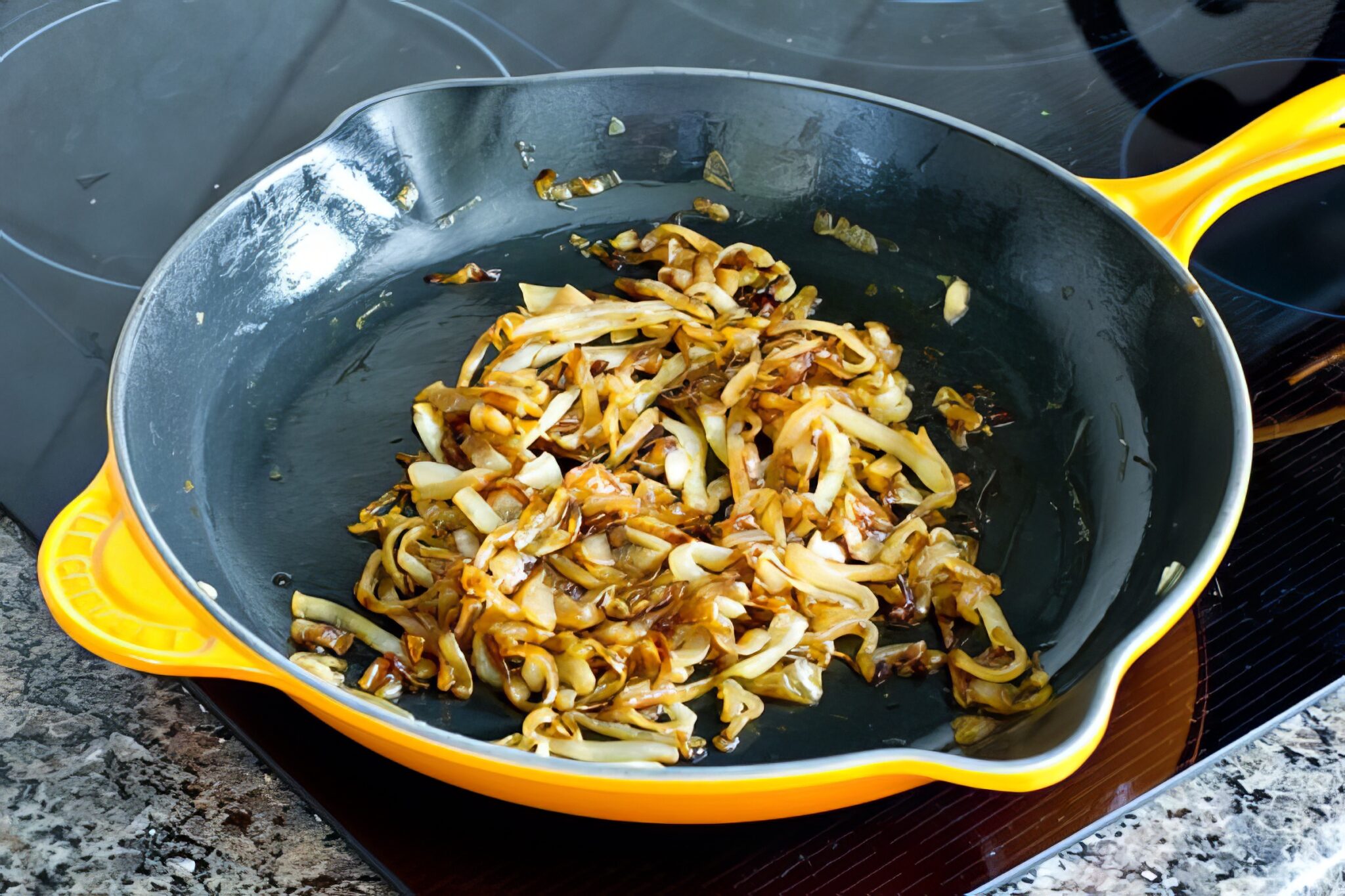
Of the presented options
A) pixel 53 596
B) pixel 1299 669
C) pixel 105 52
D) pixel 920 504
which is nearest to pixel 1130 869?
pixel 1299 669

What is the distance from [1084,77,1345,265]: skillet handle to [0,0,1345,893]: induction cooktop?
180 millimetres

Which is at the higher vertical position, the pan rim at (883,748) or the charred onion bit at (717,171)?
the charred onion bit at (717,171)

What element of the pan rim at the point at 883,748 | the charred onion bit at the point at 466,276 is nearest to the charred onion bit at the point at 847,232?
the pan rim at the point at 883,748

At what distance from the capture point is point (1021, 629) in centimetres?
87

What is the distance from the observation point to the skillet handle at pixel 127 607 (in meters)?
0.68

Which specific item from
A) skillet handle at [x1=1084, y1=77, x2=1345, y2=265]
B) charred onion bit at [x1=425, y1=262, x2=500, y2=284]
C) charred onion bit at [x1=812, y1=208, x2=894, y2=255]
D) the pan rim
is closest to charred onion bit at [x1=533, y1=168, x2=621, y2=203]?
charred onion bit at [x1=425, y1=262, x2=500, y2=284]

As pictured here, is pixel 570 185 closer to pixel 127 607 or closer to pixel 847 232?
pixel 847 232

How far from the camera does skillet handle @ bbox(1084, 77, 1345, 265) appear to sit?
0.94 metres

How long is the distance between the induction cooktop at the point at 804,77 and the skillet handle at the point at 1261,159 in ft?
0.59

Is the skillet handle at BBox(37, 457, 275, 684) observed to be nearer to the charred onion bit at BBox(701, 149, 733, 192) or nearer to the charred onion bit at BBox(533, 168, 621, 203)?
the charred onion bit at BBox(533, 168, 621, 203)

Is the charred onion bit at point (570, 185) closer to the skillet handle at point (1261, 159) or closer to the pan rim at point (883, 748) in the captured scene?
the pan rim at point (883, 748)

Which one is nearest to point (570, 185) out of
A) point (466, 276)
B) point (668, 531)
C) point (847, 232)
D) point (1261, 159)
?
point (466, 276)

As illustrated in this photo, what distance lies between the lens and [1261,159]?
95 centimetres

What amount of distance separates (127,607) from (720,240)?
29.0 inches
